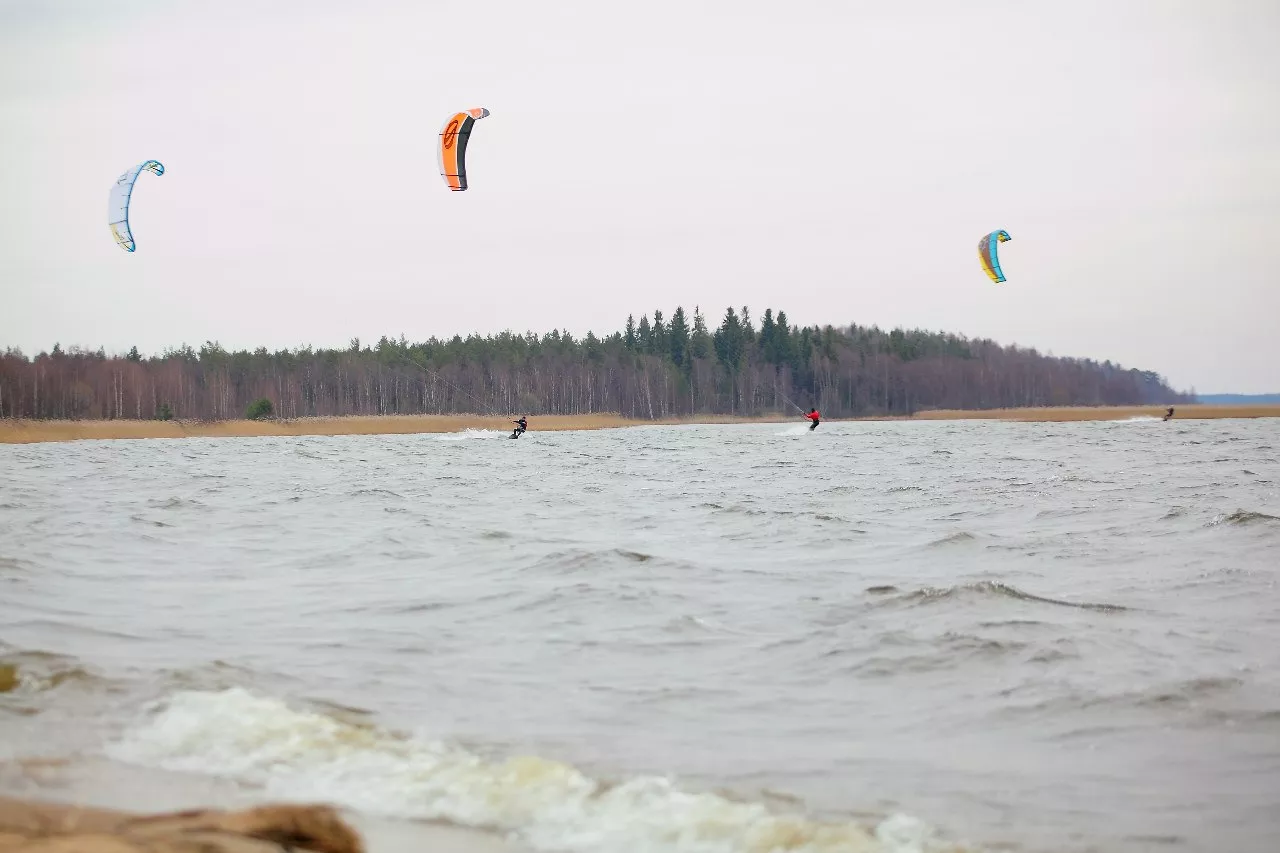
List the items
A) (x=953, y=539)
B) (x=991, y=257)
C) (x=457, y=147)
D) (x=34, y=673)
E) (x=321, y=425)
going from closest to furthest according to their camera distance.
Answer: (x=34, y=673), (x=953, y=539), (x=457, y=147), (x=991, y=257), (x=321, y=425)

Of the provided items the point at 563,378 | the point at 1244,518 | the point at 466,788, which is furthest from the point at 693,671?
the point at 563,378

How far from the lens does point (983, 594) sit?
10.0 meters

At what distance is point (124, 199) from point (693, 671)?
3477cm

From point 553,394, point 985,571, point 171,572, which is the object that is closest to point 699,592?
point 985,571

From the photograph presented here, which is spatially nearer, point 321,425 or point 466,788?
point 466,788

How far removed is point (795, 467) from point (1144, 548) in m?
19.8

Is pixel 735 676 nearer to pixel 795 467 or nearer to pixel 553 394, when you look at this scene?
pixel 795 467

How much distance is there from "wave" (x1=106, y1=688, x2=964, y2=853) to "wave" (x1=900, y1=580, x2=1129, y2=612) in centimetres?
527

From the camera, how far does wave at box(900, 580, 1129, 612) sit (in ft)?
32.0

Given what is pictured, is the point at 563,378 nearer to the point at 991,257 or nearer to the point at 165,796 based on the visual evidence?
the point at 991,257

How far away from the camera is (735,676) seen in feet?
24.5

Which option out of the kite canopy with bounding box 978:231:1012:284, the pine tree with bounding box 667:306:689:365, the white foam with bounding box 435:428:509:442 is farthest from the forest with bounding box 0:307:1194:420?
the kite canopy with bounding box 978:231:1012:284

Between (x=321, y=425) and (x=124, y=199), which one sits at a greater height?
(x=124, y=199)

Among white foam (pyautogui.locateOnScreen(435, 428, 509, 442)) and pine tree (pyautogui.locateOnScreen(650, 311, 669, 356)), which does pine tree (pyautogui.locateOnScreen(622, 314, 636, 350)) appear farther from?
white foam (pyautogui.locateOnScreen(435, 428, 509, 442))
